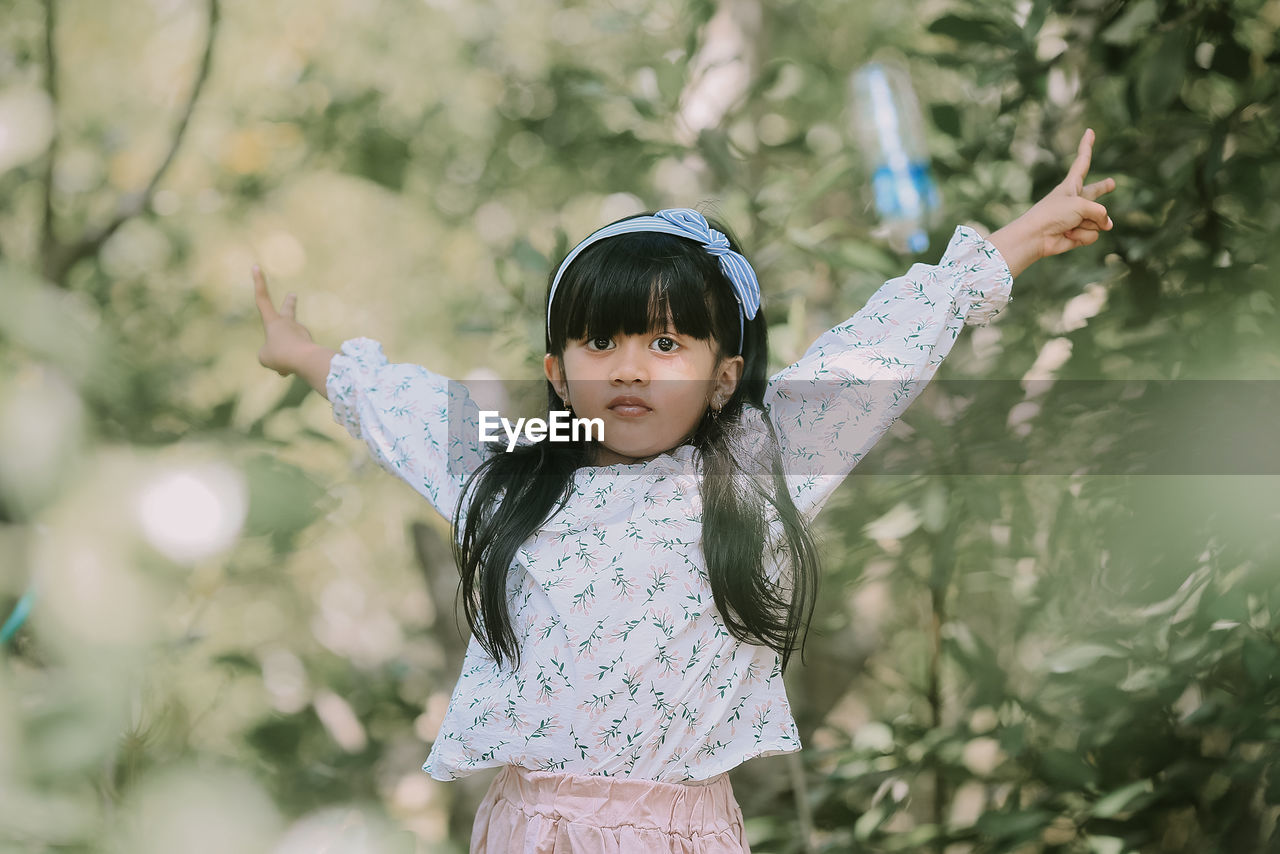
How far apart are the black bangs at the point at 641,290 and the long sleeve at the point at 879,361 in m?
0.11

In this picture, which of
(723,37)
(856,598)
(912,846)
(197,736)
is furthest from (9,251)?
(912,846)

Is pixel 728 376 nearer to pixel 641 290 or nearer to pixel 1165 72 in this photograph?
pixel 641 290

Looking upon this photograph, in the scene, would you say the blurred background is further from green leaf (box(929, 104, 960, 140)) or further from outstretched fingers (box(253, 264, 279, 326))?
outstretched fingers (box(253, 264, 279, 326))

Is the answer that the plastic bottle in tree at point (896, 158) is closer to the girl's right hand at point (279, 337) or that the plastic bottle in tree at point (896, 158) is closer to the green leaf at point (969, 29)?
the green leaf at point (969, 29)

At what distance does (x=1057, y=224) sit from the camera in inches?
37.3

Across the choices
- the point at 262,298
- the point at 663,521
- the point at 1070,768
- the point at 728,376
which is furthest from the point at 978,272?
the point at 262,298

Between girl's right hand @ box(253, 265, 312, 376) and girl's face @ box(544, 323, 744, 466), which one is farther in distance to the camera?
girl's right hand @ box(253, 265, 312, 376)

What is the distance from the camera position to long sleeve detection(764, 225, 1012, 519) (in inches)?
37.4

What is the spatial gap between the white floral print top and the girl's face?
0.04 metres

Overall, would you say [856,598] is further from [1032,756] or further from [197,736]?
[197,736]

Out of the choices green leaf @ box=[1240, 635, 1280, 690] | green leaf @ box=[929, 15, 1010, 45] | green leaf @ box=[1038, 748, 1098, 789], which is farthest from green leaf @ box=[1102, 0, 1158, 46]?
green leaf @ box=[1038, 748, 1098, 789]

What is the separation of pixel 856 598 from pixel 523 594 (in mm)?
916

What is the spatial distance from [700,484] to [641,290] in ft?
0.61

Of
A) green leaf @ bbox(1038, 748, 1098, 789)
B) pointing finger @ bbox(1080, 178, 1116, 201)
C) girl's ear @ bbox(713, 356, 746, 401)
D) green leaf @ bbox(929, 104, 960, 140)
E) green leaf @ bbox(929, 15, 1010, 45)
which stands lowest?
green leaf @ bbox(1038, 748, 1098, 789)
